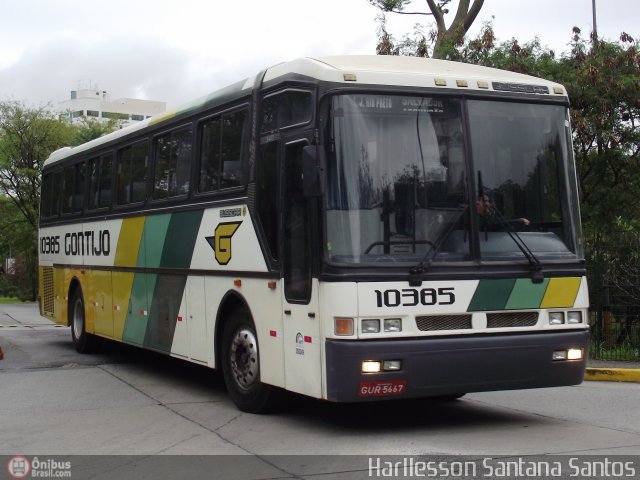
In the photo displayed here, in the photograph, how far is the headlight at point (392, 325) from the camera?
7.70m

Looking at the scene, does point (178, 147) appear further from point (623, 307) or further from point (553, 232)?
point (623, 307)

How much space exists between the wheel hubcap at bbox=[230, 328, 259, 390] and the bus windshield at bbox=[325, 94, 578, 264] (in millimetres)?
1939

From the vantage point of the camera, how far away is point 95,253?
1439cm

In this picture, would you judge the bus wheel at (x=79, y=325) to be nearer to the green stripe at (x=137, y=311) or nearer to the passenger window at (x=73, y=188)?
the passenger window at (x=73, y=188)

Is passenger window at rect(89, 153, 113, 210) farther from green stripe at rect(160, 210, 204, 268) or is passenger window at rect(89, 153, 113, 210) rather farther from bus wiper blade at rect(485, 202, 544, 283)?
bus wiper blade at rect(485, 202, 544, 283)

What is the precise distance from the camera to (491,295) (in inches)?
318

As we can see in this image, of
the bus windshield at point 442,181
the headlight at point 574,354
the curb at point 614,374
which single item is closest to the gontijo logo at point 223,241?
the bus windshield at point 442,181

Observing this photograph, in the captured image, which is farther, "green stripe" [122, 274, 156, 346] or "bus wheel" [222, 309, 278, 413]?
"green stripe" [122, 274, 156, 346]

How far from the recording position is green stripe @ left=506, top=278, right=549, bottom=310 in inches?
322

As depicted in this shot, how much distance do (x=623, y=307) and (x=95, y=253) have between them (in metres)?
8.22

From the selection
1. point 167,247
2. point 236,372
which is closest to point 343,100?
point 236,372

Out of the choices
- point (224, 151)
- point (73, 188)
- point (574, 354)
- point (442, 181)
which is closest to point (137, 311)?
point (224, 151)

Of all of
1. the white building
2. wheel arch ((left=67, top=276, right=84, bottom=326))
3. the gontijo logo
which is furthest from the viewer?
the white building

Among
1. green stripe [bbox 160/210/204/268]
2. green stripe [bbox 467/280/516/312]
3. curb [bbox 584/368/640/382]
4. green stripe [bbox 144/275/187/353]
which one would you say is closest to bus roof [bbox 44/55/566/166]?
green stripe [bbox 467/280/516/312]
